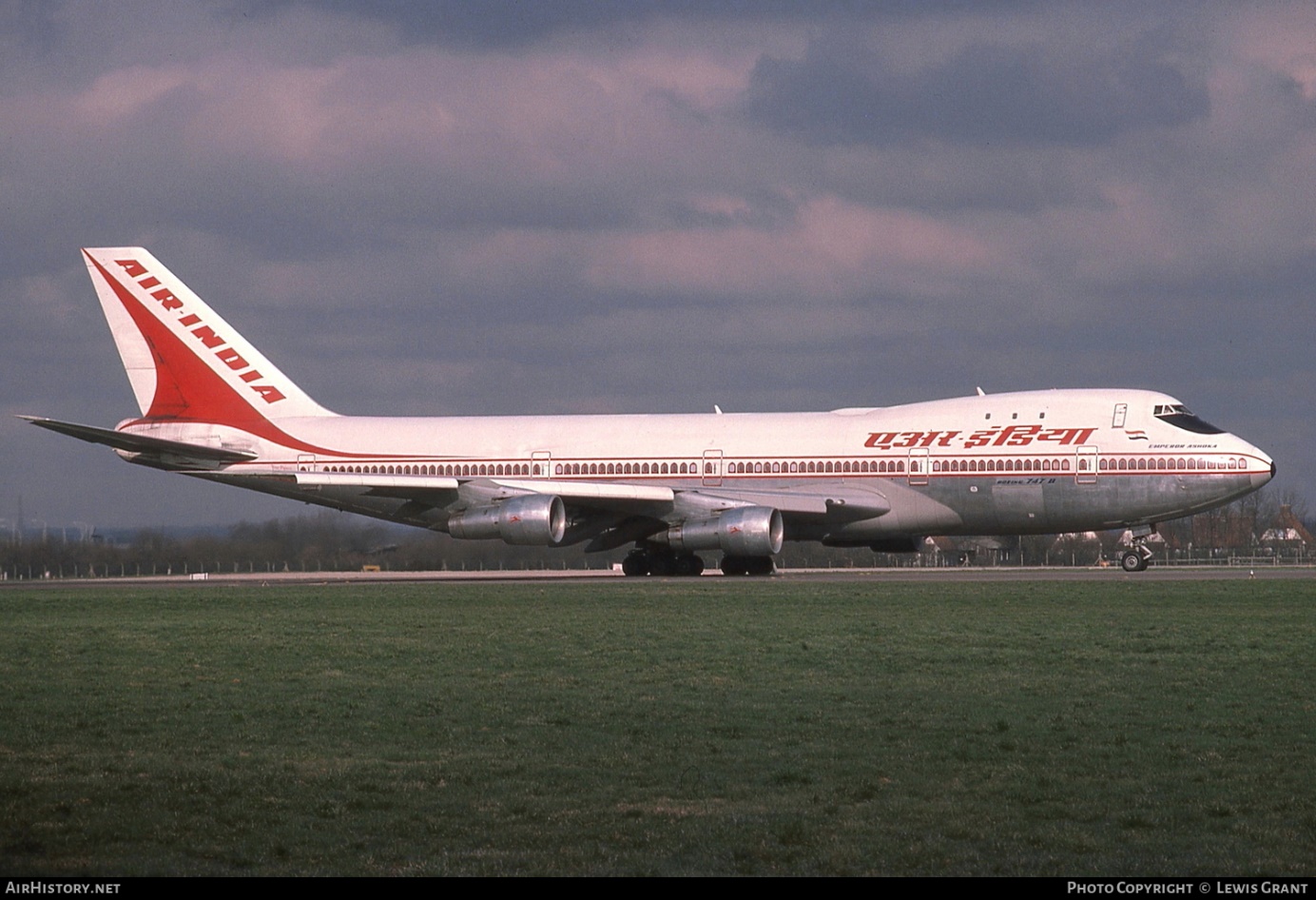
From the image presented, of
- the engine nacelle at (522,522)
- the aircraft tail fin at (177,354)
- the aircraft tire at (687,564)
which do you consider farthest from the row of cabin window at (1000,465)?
the aircraft tail fin at (177,354)

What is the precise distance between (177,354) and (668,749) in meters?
36.9

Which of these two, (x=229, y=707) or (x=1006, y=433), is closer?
(x=229, y=707)

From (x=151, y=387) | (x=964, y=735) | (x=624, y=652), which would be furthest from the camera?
(x=151, y=387)

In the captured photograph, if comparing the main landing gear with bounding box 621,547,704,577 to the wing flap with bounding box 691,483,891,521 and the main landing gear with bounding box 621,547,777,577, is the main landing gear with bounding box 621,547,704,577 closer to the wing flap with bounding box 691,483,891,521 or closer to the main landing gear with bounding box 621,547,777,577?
the main landing gear with bounding box 621,547,777,577

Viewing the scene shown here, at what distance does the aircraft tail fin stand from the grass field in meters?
23.2

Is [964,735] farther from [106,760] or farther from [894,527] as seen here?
[894,527]

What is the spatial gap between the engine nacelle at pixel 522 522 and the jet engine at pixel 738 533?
2951 mm

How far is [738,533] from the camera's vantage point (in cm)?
3725

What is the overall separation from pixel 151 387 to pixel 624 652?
30.9 meters

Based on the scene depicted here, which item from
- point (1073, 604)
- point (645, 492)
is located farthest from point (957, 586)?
point (645, 492)

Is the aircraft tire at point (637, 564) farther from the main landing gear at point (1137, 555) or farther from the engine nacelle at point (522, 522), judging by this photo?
the main landing gear at point (1137, 555)

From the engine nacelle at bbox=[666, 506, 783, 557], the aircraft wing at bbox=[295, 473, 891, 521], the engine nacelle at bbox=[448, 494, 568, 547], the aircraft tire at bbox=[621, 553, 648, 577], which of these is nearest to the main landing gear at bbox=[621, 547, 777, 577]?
the aircraft tire at bbox=[621, 553, 648, 577]

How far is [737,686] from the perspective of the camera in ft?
Answer: 49.7

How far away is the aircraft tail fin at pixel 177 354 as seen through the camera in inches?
1784
